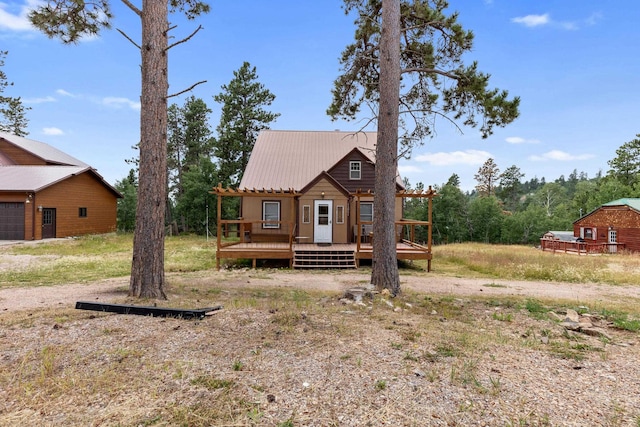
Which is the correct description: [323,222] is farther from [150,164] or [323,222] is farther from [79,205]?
[79,205]

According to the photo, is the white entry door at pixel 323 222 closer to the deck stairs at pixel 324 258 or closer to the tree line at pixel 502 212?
the deck stairs at pixel 324 258

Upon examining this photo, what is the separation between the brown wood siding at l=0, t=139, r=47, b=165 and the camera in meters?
25.7

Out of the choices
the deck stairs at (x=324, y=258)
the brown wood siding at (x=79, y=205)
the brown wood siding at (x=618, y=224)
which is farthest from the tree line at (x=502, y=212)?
the brown wood siding at (x=79, y=205)

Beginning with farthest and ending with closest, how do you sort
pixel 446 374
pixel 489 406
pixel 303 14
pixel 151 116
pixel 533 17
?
pixel 533 17, pixel 303 14, pixel 151 116, pixel 446 374, pixel 489 406

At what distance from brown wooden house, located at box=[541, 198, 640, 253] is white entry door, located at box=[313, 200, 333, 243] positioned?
2270cm

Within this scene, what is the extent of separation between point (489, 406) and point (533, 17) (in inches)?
620

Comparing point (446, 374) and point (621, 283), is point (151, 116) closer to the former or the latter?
point (446, 374)

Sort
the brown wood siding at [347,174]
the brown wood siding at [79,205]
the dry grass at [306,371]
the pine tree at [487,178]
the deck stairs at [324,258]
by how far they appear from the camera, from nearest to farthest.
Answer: the dry grass at [306,371]
the deck stairs at [324,258]
the brown wood siding at [347,174]
the brown wood siding at [79,205]
the pine tree at [487,178]

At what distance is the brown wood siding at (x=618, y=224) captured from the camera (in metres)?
27.5

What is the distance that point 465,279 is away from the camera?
1042cm

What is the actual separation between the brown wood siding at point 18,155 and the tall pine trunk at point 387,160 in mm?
30357

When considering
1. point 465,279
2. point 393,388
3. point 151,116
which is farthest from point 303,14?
point 393,388

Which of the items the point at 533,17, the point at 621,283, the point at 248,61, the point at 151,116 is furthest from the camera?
the point at 248,61

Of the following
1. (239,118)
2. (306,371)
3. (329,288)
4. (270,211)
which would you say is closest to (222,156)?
(239,118)
